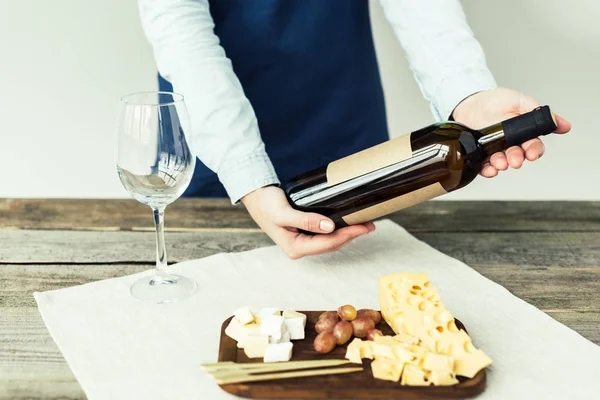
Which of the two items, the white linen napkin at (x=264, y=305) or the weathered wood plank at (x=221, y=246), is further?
the weathered wood plank at (x=221, y=246)

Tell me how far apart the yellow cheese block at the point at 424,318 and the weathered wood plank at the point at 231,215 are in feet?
1.51

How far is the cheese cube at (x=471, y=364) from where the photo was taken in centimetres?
74

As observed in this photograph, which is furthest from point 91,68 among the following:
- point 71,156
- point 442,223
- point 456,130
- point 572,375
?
point 572,375

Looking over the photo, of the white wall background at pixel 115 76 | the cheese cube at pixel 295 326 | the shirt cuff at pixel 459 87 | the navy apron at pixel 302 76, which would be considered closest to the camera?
the cheese cube at pixel 295 326

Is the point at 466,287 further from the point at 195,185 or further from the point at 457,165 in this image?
the point at 195,185

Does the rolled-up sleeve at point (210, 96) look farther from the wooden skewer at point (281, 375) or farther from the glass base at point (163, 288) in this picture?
the wooden skewer at point (281, 375)

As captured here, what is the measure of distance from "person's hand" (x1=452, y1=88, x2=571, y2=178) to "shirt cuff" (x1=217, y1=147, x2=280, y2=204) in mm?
349

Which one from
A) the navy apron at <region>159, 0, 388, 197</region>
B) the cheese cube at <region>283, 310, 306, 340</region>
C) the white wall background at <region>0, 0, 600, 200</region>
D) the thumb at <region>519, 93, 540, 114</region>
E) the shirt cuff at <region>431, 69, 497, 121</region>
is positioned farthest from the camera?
the white wall background at <region>0, 0, 600, 200</region>

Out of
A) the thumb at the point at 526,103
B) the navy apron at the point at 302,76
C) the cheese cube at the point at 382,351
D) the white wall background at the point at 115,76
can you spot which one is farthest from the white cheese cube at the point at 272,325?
the white wall background at the point at 115,76

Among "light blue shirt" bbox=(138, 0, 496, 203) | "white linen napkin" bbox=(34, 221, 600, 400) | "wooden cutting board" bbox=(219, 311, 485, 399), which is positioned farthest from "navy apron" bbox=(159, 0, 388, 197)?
"wooden cutting board" bbox=(219, 311, 485, 399)

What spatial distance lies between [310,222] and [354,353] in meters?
0.30

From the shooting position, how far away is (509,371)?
0.80 meters

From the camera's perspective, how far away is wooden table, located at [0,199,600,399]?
861mm

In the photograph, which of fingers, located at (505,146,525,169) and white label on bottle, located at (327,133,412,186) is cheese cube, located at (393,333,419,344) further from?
fingers, located at (505,146,525,169)
